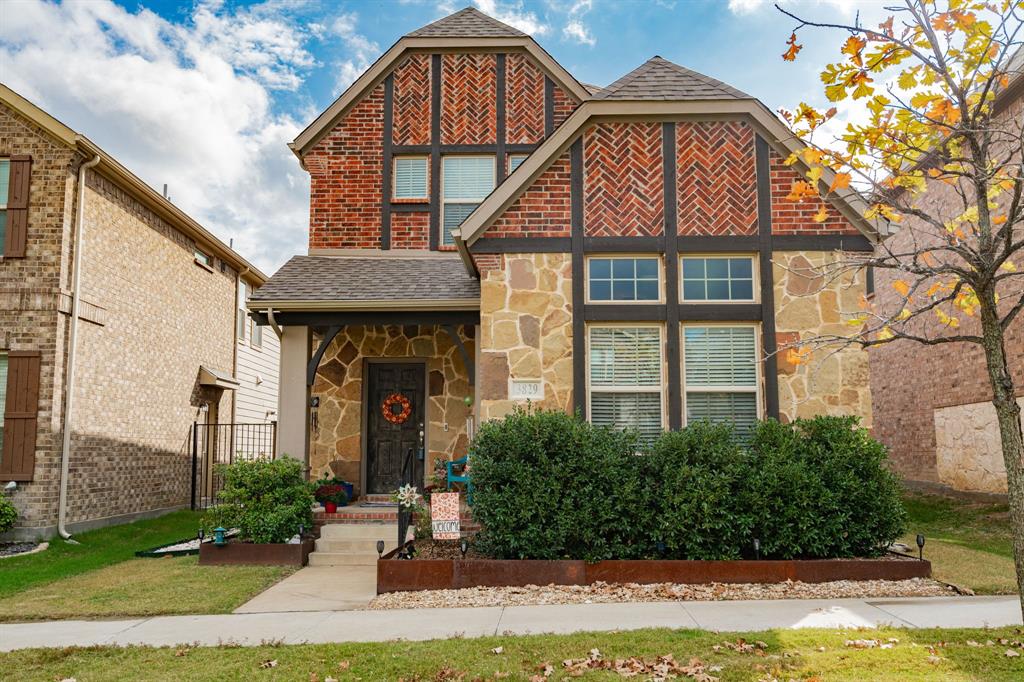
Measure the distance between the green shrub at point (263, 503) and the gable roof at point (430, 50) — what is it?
620cm

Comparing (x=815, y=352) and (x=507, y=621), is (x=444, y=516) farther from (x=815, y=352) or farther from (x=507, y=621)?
(x=815, y=352)

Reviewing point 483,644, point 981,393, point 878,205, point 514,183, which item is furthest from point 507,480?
point 981,393

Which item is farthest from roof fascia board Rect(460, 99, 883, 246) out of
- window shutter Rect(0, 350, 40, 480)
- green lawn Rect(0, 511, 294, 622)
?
window shutter Rect(0, 350, 40, 480)

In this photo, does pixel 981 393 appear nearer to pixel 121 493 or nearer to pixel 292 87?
pixel 292 87

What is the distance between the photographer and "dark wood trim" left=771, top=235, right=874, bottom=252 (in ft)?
31.3

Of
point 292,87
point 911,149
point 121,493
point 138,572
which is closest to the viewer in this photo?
point 911,149

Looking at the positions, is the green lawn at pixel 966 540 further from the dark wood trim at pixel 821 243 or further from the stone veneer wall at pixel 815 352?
the dark wood trim at pixel 821 243

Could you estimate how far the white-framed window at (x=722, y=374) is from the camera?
9430mm

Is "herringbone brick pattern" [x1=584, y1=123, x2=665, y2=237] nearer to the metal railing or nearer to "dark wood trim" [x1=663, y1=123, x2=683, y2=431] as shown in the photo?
"dark wood trim" [x1=663, y1=123, x2=683, y2=431]

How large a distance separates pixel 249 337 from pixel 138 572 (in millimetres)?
11973

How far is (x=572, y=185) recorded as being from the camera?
32.0 feet

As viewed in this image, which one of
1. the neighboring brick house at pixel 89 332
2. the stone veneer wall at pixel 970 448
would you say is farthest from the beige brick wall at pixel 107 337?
the stone veneer wall at pixel 970 448

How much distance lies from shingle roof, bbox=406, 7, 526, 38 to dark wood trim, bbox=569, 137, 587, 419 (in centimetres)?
503

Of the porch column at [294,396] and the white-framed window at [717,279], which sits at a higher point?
the white-framed window at [717,279]
